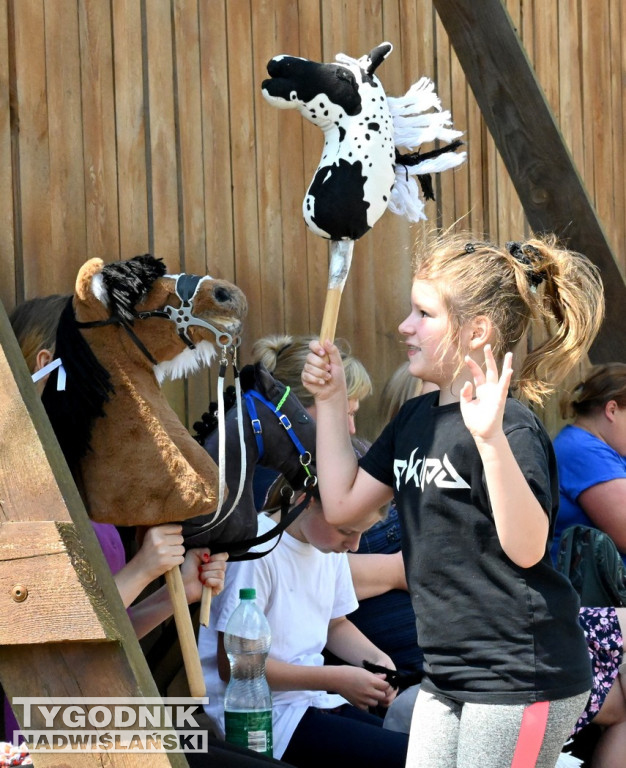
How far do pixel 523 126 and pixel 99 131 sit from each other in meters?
1.48

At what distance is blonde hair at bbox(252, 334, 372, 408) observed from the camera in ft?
11.3

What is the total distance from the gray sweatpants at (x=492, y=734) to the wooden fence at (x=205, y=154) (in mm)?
1528

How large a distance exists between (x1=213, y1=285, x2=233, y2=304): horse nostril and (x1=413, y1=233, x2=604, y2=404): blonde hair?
0.43 metres

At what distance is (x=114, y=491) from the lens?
2361mm

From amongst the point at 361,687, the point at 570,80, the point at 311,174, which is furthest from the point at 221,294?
the point at 570,80

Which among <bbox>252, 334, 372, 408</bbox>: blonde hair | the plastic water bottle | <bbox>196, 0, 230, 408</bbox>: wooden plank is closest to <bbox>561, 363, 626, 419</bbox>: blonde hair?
<bbox>252, 334, 372, 408</bbox>: blonde hair

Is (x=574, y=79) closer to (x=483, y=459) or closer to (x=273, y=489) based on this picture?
(x=273, y=489)

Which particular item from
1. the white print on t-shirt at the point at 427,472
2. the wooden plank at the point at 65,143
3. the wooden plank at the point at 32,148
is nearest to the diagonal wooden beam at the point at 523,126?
the wooden plank at the point at 65,143

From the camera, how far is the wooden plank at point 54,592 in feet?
5.79

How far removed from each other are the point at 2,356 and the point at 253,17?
2280 mm

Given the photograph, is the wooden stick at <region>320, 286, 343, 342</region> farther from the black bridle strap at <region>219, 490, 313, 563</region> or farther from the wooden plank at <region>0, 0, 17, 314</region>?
the wooden plank at <region>0, 0, 17, 314</region>

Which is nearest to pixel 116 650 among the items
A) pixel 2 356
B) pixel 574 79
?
pixel 2 356

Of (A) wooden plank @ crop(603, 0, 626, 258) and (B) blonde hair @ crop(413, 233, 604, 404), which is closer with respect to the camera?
(B) blonde hair @ crop(413, 233, 604, 404)

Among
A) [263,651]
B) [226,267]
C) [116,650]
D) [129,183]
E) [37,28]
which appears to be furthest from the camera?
[226,267]
